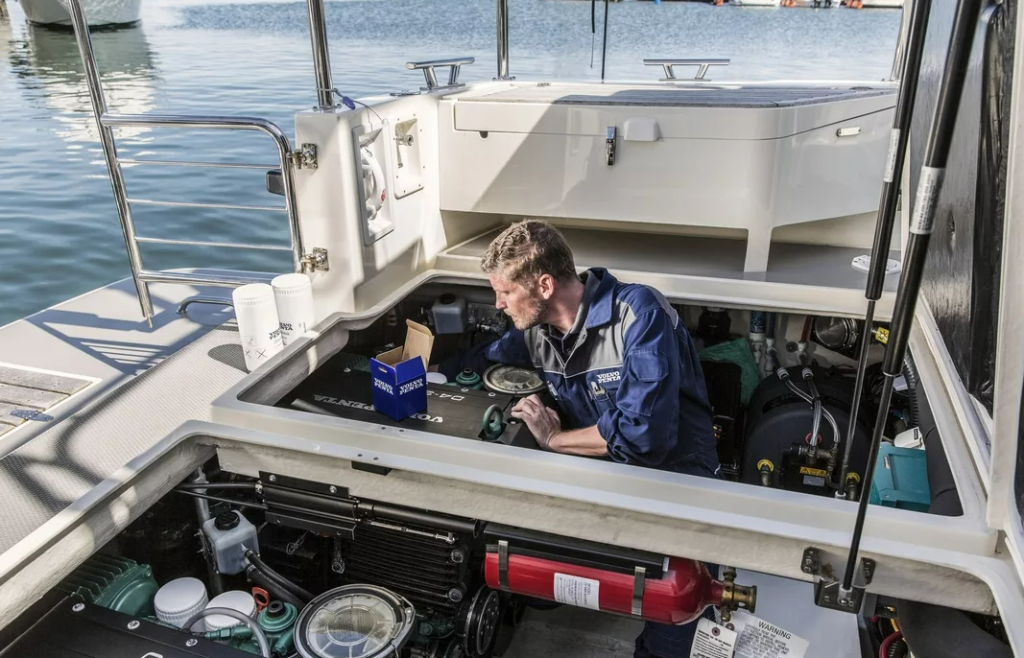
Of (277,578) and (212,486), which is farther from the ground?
(212,486)

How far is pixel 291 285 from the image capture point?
2191 mm

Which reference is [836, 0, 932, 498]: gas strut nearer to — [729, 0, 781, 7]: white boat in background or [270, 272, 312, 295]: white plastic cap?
[270, 272, 312, 295]: white plastic cap

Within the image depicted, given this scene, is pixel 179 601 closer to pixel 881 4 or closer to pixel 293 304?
pixel 293 304

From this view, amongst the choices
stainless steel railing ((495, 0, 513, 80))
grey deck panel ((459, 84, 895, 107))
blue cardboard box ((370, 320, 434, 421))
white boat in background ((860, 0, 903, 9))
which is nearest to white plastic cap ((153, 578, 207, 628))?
blue cardboard box ((370, 320, 434, 421))

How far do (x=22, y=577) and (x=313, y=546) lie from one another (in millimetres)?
707

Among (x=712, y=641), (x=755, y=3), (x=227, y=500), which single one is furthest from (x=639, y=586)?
(x=755, y=3)

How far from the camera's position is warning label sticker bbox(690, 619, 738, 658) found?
5.62 ft

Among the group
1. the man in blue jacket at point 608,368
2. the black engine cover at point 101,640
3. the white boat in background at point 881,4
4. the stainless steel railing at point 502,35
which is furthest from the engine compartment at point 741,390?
the white boat in background at point 881,4

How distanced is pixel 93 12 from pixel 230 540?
23528mm

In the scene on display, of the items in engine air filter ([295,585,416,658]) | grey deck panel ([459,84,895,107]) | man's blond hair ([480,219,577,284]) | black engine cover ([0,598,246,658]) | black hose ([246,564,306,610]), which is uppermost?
grey deck panel ([459,84,895,107])

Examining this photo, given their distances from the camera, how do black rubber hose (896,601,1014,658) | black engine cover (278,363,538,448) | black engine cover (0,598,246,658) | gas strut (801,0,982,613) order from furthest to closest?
→ black engine cover (278,363,538,448), black engine cover (0,598,246,658), black rubber hose (896,601,1014,658), gas strut (801,0,982,613)

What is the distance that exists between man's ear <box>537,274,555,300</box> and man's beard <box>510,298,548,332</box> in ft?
0.08

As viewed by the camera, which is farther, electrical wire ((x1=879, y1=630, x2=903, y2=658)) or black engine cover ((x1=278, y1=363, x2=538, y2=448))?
black engine cover ((x1=278, y1=363, x2=538, y2=448))

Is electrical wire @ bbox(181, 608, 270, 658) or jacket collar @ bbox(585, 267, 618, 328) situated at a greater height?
jacket collar @ bbox(585, 267, 618, 328)
